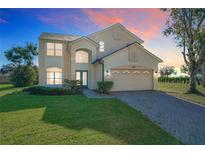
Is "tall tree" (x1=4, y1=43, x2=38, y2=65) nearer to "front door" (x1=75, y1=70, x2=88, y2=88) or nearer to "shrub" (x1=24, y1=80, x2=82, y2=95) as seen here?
"front door" (x1=75, y1=70, x2=88, y2=88)

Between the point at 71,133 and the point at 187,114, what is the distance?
580 centimetres

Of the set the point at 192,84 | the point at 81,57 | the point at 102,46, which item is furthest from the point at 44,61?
the point at 192,84

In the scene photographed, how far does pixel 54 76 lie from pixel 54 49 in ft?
9.39

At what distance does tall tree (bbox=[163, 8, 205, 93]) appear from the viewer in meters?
14.3

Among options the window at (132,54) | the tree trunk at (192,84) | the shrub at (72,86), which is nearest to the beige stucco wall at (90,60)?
the shrub at (72,86)

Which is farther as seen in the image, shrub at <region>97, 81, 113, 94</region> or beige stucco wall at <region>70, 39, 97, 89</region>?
beige stucco wall at <region>70, 39, 97, 89</region>

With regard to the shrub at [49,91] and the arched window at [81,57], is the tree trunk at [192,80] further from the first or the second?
the shrub at [49,91]

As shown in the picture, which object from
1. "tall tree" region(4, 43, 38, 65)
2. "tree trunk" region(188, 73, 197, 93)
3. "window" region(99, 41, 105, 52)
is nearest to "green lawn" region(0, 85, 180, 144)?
"tree trunk" region(188, 73, 197, 93)

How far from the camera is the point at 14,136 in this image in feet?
15.8

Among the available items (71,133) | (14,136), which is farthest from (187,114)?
(14,136)

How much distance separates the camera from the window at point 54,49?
16.2 m

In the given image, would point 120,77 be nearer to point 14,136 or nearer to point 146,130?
point 146,130

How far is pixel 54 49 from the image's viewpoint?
16.4 meters
